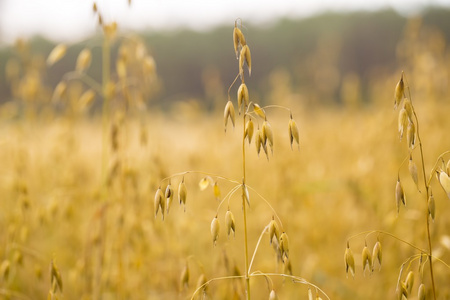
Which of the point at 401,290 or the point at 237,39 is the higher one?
the point at 237,39

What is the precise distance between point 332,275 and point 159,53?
12642mm

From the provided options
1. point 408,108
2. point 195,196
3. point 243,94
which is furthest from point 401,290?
point 195,196

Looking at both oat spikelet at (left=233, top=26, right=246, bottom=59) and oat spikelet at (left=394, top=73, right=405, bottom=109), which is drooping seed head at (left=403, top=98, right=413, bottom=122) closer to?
oat spikelet at (left=394, top=73, right=405, bottom=109)

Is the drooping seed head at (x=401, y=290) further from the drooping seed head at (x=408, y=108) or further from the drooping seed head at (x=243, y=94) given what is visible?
the drooping seed head at (x=243, y=94)

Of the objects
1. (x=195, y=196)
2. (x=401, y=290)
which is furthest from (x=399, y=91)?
(x=195, y=196)

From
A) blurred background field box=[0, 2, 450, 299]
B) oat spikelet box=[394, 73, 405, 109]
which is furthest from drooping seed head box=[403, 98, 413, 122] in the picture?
blurred background field box=[0, 2, 450, 299]

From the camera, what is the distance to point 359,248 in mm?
2465

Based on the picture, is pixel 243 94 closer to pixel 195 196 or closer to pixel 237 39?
pixel 237 39

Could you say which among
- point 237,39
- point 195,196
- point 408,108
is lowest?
point 195,196

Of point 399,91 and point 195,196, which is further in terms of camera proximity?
point 195,196

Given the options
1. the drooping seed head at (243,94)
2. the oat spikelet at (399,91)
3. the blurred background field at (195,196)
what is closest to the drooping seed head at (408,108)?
the oat spikelet at (399,91)

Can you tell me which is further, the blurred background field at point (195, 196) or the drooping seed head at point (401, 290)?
the blurred background field at point (195, 196)

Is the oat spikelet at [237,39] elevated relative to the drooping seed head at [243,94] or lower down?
elevated

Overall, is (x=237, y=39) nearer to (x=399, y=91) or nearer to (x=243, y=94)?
(x=243, y=94)
